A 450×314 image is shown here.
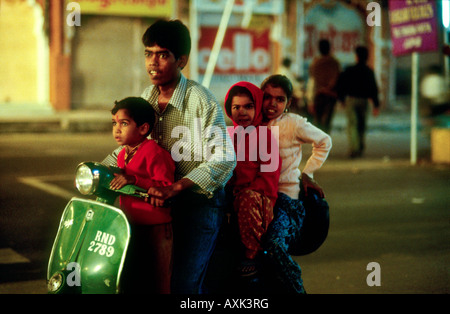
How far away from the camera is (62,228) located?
3.40 metres

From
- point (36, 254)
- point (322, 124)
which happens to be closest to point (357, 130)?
point (322, 124)

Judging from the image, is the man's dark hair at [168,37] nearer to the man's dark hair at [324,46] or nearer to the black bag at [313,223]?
the black bag at [313,223]

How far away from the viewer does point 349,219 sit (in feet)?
25.7

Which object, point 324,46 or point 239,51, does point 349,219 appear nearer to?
point 324,46

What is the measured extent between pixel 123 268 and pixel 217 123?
0.77 metres

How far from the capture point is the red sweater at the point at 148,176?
3.27 meters

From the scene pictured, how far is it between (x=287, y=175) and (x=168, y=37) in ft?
3.63

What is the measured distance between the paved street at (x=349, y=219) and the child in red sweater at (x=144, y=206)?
224 cm

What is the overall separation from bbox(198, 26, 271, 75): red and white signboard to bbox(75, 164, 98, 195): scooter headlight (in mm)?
21590

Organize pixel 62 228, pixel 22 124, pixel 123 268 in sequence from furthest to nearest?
pixel 22 124, pixel 62 228, pixel 123 268

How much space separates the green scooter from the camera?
3.09m

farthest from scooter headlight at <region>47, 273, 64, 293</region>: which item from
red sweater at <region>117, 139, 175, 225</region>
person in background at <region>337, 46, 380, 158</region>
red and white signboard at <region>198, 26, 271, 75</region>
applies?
red and white signboard at <region>198, 26, 271, 75</region>

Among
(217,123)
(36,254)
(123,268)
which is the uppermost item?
(217,123)
